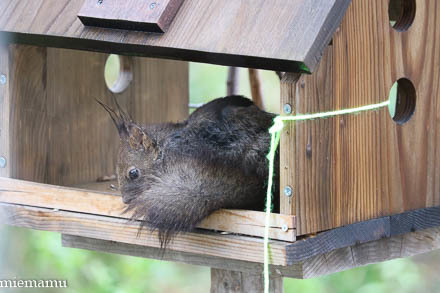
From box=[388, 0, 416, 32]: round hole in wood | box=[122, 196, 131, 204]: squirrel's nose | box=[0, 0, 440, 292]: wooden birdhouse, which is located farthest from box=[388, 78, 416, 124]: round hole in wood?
box=[122, 196, 131, 204]: squirrel's nose

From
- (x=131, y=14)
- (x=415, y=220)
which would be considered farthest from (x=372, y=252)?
(x=131, y=14)

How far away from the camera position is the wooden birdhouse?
7.86 ft

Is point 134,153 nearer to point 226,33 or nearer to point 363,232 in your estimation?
point 226,33

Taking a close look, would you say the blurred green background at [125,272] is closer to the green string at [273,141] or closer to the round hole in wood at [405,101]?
the round hole in wood at [405,101]

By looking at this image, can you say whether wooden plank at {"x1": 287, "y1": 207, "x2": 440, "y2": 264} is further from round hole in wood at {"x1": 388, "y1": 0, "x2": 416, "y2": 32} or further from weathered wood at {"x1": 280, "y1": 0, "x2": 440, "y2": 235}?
round hole in wood at {"x1": 388, "y1": 0, "x2": 416, "y2": 32}

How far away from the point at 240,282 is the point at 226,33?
0.98 meters

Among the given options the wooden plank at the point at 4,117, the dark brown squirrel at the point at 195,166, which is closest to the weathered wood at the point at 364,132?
the dark brown squirrel at the point at 195,166

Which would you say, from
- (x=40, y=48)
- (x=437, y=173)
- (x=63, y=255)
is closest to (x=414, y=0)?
(x=437, y=173)

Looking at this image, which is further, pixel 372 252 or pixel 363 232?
pixel 372 252

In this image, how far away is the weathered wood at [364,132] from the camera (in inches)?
94.7

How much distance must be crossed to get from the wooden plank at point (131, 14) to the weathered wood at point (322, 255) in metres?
0.75

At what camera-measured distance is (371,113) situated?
8.59ft

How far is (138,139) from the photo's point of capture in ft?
9.64

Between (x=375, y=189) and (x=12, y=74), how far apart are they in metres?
1.39
